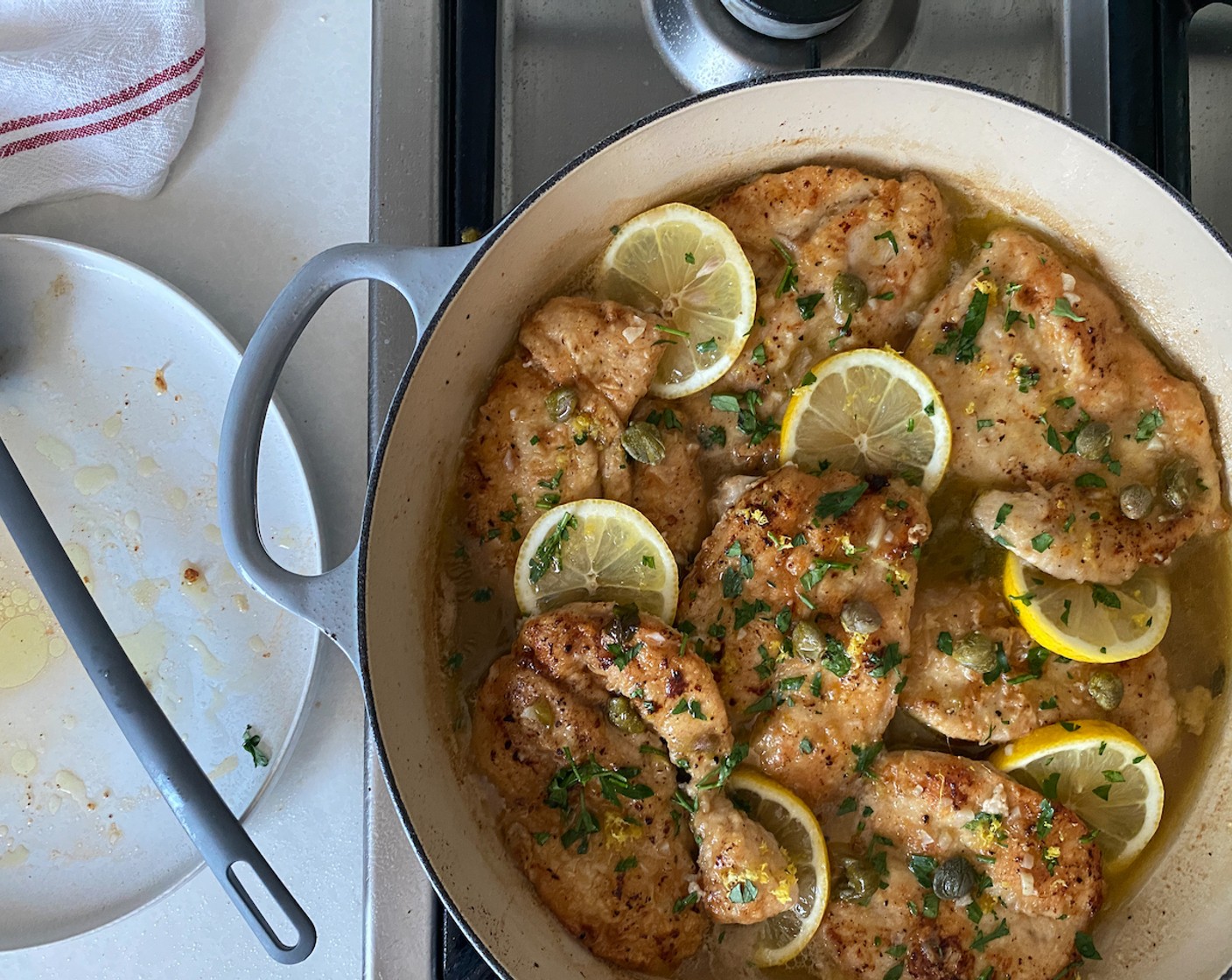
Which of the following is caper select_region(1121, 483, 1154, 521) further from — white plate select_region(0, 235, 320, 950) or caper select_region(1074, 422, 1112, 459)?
white plate select_region(0, 235, 320, 950)

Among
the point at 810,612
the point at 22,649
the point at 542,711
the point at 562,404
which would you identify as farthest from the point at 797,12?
the point at 22,649

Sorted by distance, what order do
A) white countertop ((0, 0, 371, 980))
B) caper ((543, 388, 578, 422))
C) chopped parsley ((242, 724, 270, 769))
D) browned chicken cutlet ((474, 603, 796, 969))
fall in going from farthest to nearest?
1. white countertop ((0, 0, 371, 980))
2. chopped parsley ((242, 724, 270, 769))
3. caper ((543, 388, 578, 422))
4. browned chicken cutlet ((474, 603, 796, 969))

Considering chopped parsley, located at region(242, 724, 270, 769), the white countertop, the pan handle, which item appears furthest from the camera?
the white countertop

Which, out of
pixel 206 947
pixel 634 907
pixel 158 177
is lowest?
pixel 206 947

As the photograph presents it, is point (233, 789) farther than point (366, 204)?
No

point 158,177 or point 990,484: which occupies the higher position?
point 158,177

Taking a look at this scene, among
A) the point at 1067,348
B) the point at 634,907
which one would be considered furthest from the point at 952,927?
the point at 1067,348

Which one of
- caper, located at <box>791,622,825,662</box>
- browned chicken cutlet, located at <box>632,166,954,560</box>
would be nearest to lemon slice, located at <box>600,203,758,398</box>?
browned chicken cutlet, located at <box>632,166,954,560</box>

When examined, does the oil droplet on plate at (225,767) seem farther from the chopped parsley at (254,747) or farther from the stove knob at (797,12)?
the stove knob at (797,12)

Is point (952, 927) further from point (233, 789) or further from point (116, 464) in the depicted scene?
point (116, 464)
